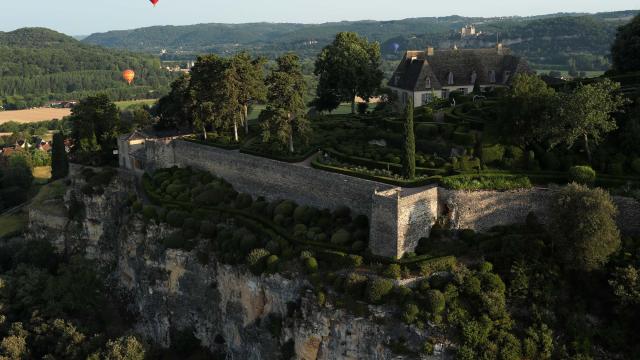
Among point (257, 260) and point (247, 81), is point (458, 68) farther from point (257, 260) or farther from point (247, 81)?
point (257, 260)

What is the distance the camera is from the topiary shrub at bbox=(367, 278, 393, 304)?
2984 cm

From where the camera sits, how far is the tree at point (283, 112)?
138 ft

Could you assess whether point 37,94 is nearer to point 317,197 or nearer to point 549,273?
point 317,197

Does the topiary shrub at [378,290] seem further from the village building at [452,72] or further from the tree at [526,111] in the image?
the village building at [452,72]

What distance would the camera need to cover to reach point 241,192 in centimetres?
4409

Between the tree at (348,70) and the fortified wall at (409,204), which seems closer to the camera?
the fortified wall at (409,204)

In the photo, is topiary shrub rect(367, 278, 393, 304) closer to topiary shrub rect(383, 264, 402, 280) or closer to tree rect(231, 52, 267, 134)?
topiary shrub rect(383, 264, 402, 280)

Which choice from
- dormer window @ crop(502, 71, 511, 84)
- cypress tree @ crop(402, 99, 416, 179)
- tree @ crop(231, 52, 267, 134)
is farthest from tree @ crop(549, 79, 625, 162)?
tree @ crop(231, 52, 267, 134)

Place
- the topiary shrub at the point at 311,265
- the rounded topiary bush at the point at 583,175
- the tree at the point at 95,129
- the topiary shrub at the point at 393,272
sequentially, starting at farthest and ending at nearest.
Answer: the tree at the point at 95,129 < the rounded topiary bush at the point at 583,175 < the topiary shrub at the point at 311,265 < the topiary shrub at the point at 393,272

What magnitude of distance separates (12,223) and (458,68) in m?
51.9

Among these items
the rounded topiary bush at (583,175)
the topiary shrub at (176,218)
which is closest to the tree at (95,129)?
the topiary shrub at (176,218)

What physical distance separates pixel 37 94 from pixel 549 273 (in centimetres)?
18995

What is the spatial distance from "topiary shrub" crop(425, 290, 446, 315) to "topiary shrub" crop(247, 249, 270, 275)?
10.7m

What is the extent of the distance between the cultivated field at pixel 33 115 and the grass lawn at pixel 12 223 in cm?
8789
